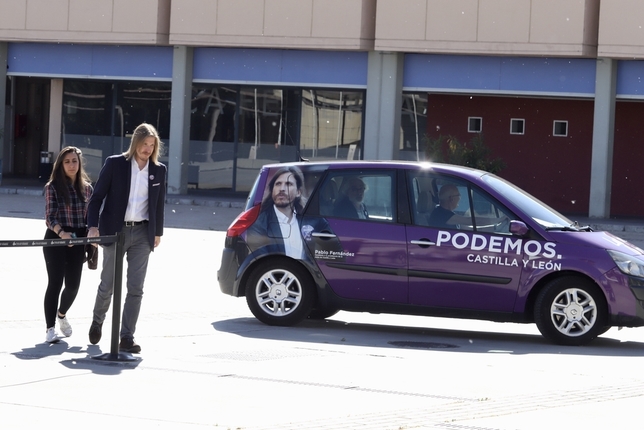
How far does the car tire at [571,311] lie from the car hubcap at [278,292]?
2.21 metres

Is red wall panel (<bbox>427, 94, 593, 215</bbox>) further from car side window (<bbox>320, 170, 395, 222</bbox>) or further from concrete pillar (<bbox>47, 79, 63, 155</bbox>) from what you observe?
car side window (<bbox>320, 170, 395, 222</bbox>)

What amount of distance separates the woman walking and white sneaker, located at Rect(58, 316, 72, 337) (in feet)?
0.23

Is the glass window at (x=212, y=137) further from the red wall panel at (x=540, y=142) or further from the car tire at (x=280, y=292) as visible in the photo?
the car tire at (x=280, y=292)

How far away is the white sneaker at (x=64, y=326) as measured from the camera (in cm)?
952

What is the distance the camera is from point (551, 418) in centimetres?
666

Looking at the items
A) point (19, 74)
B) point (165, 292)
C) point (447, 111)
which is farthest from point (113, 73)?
point (165, 292)

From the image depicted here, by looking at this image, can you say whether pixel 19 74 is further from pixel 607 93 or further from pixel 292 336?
pixel 292 336

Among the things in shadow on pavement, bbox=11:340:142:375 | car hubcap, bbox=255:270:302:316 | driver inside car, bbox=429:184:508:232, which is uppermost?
driver inside car, bbox=429:184:508:232

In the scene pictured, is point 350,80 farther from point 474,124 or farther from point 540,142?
point 540,142

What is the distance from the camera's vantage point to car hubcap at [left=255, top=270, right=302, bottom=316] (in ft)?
35.1

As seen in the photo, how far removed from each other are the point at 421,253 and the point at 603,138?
1727cm

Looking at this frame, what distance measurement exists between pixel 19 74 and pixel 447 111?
38.8 feet

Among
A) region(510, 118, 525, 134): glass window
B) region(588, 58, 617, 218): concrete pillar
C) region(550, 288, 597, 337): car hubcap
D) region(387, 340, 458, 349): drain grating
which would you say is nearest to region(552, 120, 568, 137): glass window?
region(510, 118, 525, 134): glass window

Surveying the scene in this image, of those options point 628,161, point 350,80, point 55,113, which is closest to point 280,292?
point 350,80
